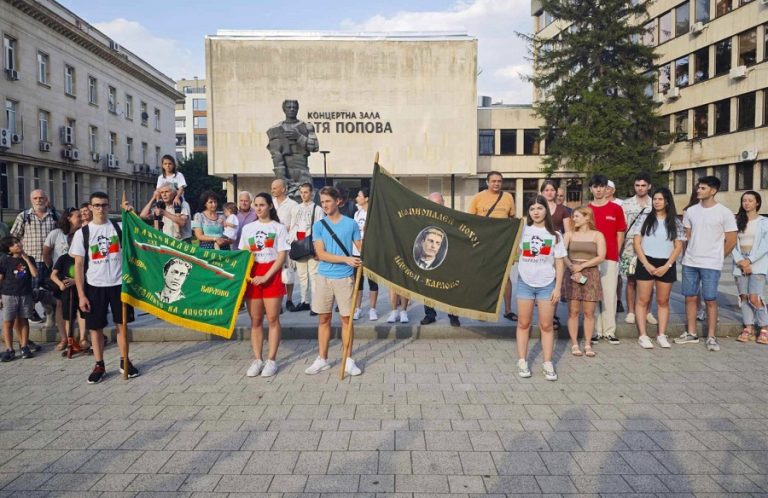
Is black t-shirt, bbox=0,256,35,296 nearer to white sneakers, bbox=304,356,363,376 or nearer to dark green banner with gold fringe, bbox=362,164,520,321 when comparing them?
white sneakers, bbox=304,356,363,376

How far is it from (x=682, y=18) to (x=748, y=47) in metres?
7.19

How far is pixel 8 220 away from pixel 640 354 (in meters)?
40.5

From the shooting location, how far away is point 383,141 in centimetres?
4122

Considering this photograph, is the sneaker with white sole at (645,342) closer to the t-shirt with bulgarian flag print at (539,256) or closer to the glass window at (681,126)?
the t-shirt with bulgarian flag print at (539,256)

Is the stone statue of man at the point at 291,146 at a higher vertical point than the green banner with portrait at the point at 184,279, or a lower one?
higher

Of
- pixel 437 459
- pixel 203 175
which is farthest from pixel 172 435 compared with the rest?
pixel 203 175

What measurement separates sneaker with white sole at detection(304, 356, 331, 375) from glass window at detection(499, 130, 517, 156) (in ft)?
146

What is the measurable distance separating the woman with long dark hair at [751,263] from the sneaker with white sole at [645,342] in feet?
4.70

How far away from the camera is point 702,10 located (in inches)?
1486

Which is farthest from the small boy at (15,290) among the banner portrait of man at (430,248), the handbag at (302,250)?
the banner portrait of man at (430,248)

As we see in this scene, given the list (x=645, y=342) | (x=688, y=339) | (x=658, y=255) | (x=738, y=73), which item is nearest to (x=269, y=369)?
(x=645, y=342)

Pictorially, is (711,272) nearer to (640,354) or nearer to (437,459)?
(640,354)

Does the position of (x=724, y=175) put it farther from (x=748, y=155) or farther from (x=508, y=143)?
(x=508, y=143)

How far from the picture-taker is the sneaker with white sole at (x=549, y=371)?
6.16m
